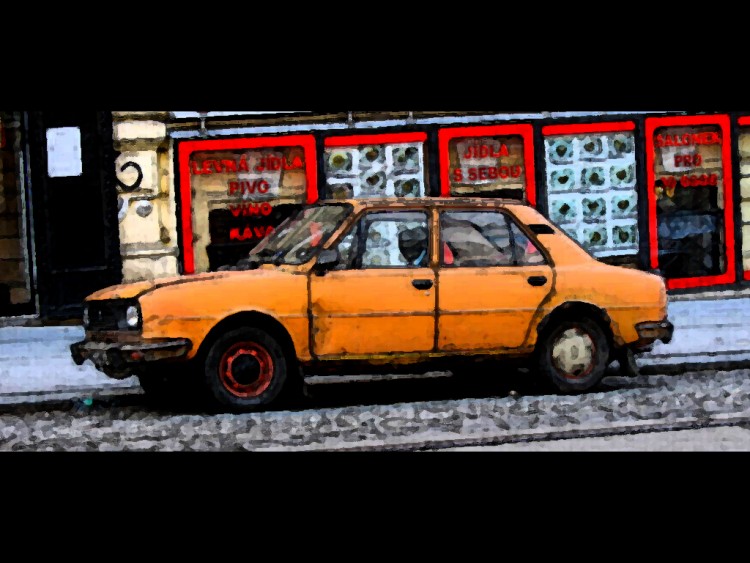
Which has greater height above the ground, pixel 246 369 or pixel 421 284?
pixel 421 284

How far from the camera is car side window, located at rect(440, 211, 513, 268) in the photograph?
8516mm

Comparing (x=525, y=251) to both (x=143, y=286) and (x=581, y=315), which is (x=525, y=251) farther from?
(x=143, y=286)

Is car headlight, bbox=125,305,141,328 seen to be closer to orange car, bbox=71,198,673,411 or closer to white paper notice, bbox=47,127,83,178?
orange car, bbox=71,198,673,411

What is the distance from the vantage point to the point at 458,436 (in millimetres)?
7016

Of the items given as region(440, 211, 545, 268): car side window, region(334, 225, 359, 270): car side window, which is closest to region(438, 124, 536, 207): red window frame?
region(440, 211, 545, 268): car side window

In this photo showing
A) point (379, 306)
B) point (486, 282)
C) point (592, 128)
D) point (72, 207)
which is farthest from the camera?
point (592, 128)

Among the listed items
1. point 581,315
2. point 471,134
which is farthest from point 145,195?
point 581,315

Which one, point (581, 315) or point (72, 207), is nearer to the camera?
point (581, 315)

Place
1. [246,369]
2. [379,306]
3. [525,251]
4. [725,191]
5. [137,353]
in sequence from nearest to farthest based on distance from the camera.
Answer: [137,353] → [246,369] → [379,306] → [525,251] → [725,191]

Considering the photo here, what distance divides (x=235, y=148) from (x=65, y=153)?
1728mm

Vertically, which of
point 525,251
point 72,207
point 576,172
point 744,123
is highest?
point 744,123

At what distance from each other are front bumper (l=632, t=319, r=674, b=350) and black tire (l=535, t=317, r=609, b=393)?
0.23m

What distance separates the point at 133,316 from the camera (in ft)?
25.9
